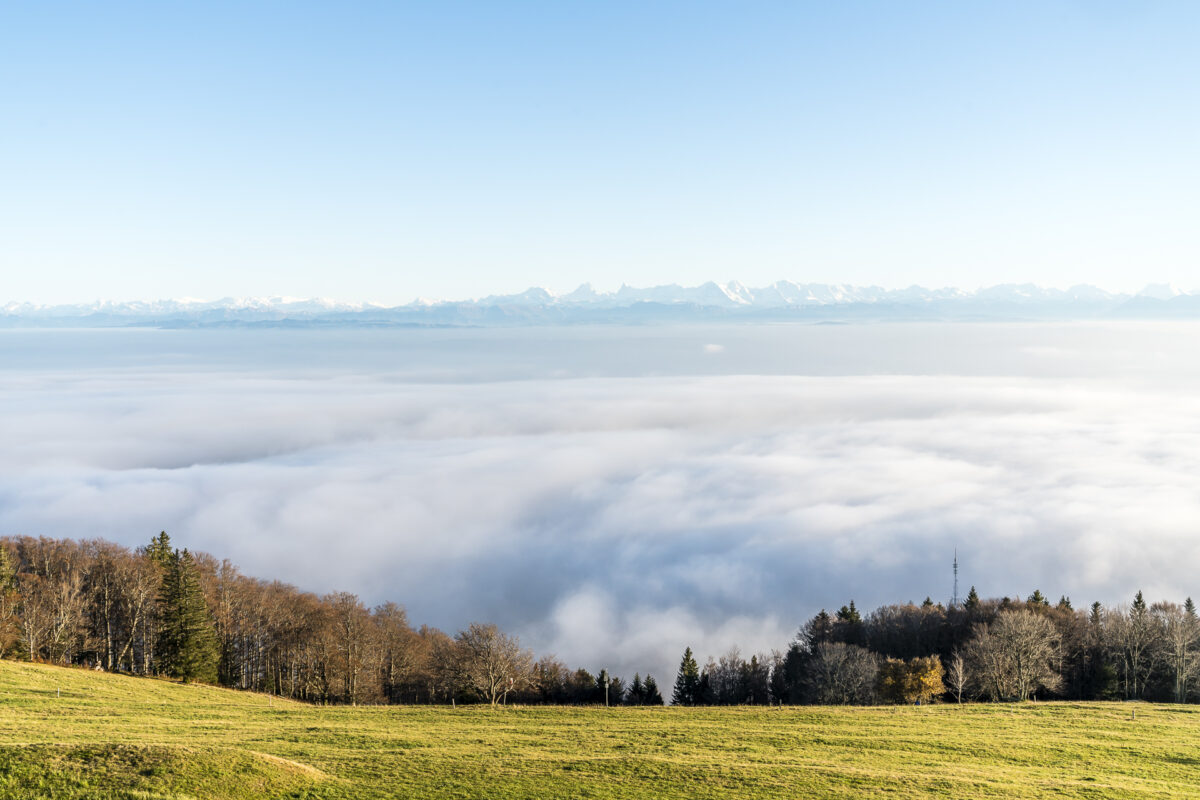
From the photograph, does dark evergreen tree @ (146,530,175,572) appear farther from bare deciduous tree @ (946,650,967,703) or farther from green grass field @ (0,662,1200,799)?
bare deciduous tree @ (946,650,967,703)

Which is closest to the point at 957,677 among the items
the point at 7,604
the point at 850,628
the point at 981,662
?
the point at 981,662

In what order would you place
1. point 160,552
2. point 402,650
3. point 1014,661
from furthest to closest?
point 160,552
point 402,650
point 1014,661

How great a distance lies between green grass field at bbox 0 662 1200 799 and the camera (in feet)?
72.8

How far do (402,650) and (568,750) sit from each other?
41629mm

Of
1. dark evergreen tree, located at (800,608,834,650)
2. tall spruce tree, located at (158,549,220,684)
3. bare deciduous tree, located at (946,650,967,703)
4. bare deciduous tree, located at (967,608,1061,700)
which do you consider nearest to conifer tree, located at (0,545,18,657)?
tall spruce tree, located at (158,549,220,684)

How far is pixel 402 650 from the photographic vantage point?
66.9 m

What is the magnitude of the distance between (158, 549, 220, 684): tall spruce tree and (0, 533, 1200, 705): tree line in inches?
4.1

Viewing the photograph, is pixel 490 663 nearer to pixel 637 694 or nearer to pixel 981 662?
pixel 637 694

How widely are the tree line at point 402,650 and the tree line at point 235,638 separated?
15 cm

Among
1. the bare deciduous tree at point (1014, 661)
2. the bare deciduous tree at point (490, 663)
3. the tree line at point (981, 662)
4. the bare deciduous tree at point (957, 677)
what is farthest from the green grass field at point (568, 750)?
the tree line at point (981, 662)

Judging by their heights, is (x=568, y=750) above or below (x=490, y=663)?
above

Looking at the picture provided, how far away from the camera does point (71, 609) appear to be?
2260 inches

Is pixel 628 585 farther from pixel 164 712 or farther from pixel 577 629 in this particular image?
pixel 164 712

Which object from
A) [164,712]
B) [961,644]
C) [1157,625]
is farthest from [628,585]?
[164,712]
